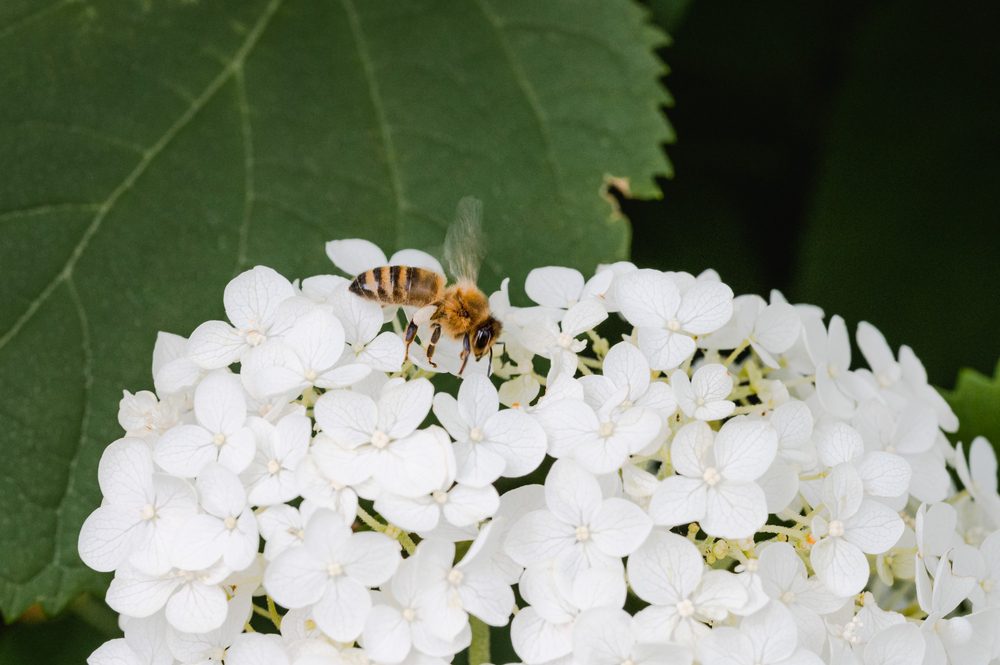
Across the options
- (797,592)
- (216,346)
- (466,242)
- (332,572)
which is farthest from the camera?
(466,242)

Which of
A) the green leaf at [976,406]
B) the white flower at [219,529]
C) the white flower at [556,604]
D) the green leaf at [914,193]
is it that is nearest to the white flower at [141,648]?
the white flower at [219,529]

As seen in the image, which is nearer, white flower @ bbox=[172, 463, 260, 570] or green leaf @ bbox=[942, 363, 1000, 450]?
white flower @ bbox=[172, 463, 260, 570]

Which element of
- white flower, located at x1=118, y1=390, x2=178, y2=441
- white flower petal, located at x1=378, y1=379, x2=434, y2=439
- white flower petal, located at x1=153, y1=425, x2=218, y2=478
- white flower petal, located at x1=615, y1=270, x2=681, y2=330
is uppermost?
white flower petal, located at x1=615, y1=270, x2=681, y2=330

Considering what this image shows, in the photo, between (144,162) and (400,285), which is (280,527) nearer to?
(400,285)

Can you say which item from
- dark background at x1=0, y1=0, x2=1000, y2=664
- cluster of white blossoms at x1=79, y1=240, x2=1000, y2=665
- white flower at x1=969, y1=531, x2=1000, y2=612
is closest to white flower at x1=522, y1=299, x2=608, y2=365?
cluster of white blossoms at x1=79, y1=240, x2=1000, y2=665

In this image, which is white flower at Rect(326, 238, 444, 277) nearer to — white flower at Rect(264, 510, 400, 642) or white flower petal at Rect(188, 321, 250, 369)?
white flower petal at Rect(188, 321, 250, 369)

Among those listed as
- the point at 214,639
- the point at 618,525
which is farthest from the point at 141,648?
the point at 618,525
